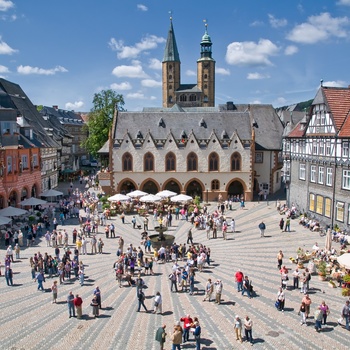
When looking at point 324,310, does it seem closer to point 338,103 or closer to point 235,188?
point 338,103

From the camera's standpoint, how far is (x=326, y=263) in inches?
1047

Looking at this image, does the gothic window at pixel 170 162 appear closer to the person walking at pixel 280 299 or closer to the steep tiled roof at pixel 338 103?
the steep tiled roof at pixel 338 103

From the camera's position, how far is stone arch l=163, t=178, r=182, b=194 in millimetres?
53719

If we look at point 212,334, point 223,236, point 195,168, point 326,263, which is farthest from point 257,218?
point 212,334

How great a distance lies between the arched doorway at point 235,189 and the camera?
54438mm

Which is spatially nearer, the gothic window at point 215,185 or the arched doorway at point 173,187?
the gothic window at point 215,185

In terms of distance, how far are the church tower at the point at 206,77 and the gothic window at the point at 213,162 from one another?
219 ft

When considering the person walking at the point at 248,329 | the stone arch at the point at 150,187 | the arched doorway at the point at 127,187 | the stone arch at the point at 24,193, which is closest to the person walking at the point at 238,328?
the person walking at the point at 248,329

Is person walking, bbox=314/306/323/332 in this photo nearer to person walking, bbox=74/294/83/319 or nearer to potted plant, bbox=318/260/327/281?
potted plant, bbox=318/260/327/281

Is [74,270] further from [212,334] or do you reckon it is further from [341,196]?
[341,196]

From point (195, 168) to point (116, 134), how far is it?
38.5 ft

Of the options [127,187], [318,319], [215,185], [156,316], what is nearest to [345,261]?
[318,319]

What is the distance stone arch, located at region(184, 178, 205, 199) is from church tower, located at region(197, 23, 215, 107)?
6742 cm

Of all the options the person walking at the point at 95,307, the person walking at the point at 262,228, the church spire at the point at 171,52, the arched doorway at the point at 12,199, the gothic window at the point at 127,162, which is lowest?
the person walking at the point at 95,307
